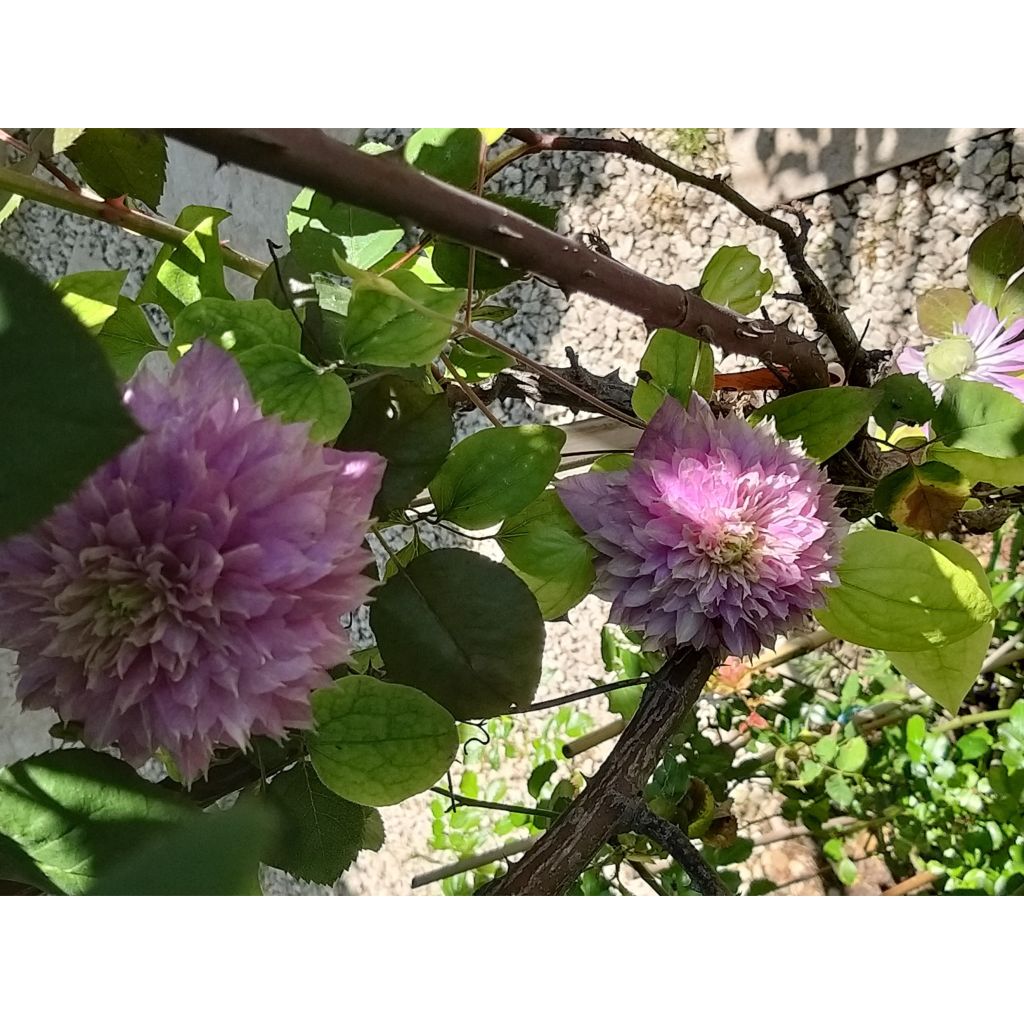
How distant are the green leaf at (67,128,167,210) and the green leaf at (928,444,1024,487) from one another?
0.31m

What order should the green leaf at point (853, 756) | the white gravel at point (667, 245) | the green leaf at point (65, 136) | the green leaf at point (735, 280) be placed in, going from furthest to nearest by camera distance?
the white gravel at point (667, 245) → the green leaf at point (853, 756) → the green leaf at point (735, 280) → the green leaf at point (65, 136)

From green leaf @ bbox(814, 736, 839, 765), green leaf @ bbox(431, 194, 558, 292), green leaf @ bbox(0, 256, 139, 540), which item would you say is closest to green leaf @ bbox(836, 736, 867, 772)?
green leaf @ bbox(814, 736, 839, 765)

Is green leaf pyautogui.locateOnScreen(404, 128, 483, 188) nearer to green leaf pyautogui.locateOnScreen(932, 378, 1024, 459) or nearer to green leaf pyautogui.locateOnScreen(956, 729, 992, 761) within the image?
green leaf pyautogui.locateOnScreen(932, 378, 1024, 459)

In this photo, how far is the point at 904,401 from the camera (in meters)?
0.34

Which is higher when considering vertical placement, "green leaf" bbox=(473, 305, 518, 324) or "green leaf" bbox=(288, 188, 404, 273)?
"green leaf" bbox=(288, 188, 404, 273)

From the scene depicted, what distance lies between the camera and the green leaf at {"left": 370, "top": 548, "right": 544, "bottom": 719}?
0.27 meters

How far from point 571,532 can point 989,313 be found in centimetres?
23

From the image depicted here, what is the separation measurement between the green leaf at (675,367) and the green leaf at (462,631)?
0.10 meters

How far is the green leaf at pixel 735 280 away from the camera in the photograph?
0.37 metres

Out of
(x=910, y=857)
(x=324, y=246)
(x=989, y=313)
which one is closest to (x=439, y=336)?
(x=324, y=246)

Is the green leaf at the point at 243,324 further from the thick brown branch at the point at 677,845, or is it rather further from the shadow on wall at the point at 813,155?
the shadow on wall at the point at 813,155

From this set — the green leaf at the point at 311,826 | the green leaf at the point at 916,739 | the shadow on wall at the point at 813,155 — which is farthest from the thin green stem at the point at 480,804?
the shadow on wall at the point at 813,155

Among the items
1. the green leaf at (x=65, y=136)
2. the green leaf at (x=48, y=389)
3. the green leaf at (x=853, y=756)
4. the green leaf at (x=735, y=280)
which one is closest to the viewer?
the green leaf at (x=48, y=389)
